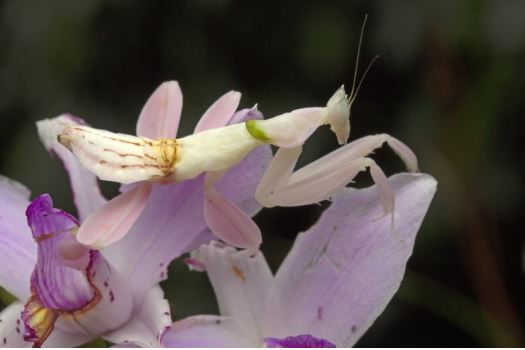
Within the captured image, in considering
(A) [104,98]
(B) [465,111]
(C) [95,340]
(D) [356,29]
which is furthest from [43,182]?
(C) [95,340]

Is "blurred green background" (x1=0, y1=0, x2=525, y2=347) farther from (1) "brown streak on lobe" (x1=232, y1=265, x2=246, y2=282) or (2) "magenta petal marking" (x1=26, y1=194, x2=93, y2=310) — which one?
(2) "magenta petal marking" (x1=26, y1=194, x2=93, y2=310)

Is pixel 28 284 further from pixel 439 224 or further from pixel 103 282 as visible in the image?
pixel 439 224

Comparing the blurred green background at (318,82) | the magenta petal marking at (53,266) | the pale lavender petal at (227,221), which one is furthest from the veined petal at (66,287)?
the blurred green background at (318,82)

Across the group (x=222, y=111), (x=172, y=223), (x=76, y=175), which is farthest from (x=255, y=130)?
(x=76, y=175)

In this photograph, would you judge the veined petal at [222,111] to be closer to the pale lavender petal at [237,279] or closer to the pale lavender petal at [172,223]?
the pale lavender petal at [172,223]

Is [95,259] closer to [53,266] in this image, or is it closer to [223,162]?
[53,266]

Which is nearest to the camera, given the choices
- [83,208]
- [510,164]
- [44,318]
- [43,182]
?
[44,318]
